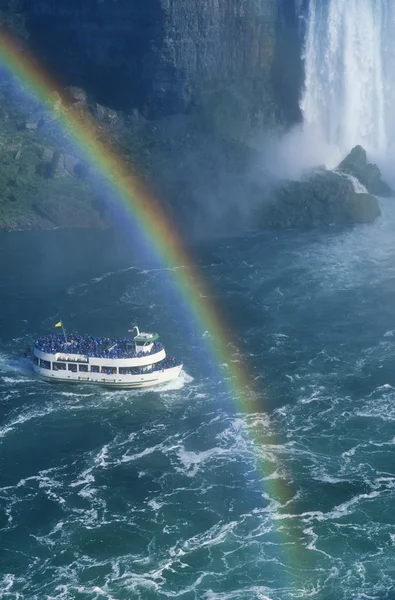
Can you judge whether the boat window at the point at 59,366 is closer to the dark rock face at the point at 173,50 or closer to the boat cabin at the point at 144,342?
the boat cabin at the point at 144,342

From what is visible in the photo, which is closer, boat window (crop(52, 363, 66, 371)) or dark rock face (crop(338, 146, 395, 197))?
boat window (crop(52, 363, 66, 371))

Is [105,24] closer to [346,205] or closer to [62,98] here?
[62,98]

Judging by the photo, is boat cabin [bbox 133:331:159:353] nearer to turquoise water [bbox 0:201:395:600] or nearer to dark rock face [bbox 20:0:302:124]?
turquoise water [bbox 0:201:395:600]

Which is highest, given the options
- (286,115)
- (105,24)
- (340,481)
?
(105,24)

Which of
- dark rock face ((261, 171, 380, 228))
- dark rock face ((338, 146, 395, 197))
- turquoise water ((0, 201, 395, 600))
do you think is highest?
dark rock face ((338, 146, 395, 197))

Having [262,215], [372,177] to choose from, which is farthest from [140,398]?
[372,177]

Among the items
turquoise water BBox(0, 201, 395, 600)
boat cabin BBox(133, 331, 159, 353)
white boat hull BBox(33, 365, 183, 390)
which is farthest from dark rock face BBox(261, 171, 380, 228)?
white boat hull BBox(33, 365, 183, 390)

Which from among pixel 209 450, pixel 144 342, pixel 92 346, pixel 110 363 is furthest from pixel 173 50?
pixel 209 450
